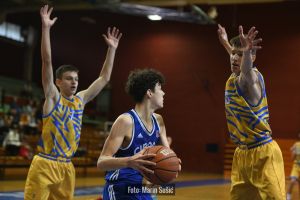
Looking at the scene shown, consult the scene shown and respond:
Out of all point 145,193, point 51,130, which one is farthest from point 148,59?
point 145,193

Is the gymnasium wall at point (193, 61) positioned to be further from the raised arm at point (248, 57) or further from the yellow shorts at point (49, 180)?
the yellow shorts at point (49, 180)

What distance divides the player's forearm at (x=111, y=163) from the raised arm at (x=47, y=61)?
1.54 meters

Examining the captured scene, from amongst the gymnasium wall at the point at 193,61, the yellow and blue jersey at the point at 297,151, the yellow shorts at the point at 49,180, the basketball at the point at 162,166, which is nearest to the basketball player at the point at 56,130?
the yellow shorts at the point at 49,180

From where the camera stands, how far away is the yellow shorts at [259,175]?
389 cm

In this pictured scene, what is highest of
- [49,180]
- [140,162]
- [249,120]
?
[249,120]

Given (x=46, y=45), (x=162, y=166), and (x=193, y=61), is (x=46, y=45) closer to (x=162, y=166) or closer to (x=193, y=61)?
(x=162, y=166)

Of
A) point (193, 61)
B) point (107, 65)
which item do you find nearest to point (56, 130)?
point (107, 65)

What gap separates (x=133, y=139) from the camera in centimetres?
321

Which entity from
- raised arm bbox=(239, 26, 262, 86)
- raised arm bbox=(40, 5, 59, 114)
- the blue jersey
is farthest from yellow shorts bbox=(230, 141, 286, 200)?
raised arm bbox=(40, 5, 59, 114)

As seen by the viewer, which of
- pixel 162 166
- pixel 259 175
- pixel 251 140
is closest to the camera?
pixel 162 166

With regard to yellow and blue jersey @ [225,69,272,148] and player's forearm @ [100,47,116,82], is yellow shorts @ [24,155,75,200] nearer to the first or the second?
player's forearm @ [100,47,116,82]

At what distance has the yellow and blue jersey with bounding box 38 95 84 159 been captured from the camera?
447 centimetres

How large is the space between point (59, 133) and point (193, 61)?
15609 mm

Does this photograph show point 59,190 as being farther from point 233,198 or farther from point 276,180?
point 276,180
